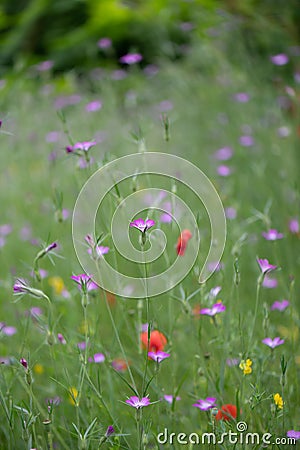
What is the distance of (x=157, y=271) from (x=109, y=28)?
3.53 meters

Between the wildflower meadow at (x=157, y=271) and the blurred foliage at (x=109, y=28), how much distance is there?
0.48 metres

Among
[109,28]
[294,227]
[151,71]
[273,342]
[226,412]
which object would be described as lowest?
[226,412]

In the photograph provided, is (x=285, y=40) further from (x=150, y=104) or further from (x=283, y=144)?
(x=283, y=144)

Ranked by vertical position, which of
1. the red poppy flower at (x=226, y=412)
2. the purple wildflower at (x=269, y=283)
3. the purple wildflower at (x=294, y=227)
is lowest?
the red poppy flower at (x=226, y=412)

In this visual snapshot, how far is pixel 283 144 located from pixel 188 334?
3.65ft

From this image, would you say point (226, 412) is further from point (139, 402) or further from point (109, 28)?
point (109, 28)

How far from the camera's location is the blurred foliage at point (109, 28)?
156 inches

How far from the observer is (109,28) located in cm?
470

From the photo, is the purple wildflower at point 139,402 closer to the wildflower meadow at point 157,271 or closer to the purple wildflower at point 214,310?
the wildflower meadow at point 157,271

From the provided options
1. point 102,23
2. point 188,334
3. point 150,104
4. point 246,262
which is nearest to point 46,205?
point 246,262

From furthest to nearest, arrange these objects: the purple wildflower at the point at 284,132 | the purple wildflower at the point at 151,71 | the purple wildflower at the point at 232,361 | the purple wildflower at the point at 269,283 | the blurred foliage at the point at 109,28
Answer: the blurred foliage at the point at 109,28 < the purple wildflower at the point at 151,71 < the purple wildflower at the point at 284,132 < the purple wildflower at the point at 269,283 < the purple wildflower at the point at 232,361

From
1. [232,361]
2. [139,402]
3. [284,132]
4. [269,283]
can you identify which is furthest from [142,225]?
[284,132]

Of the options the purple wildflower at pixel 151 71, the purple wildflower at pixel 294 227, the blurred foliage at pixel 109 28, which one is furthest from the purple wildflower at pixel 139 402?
the blurred foliage at pixel 109 28

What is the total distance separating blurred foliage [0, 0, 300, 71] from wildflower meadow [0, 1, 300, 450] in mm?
483
